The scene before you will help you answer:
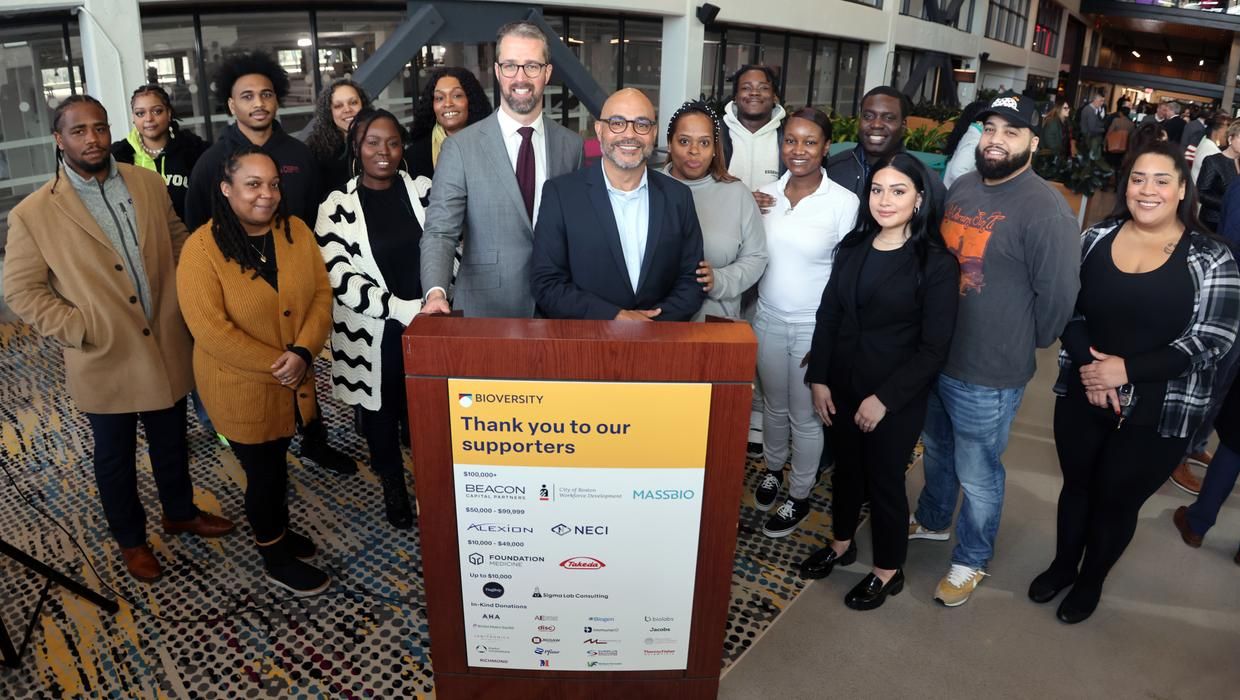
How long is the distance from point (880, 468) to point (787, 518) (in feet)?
2.36

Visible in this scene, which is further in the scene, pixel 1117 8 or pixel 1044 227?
pixel 1117 8

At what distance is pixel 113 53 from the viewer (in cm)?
584

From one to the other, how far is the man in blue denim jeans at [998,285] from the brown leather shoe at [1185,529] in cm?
119

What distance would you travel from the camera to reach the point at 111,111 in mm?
5992

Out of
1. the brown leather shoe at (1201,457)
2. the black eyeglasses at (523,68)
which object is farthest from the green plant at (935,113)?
the black eyeglasses at (523,68)

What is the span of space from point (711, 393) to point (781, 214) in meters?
1.56

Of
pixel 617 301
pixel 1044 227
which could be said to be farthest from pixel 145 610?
pixel 1044 227

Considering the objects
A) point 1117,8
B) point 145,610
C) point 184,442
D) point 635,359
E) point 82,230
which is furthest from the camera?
point 1117,8

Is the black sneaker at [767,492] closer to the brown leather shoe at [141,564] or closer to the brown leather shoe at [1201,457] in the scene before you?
the brown leather shoe at [1201,457]

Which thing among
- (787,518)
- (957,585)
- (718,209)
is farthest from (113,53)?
(957,585)

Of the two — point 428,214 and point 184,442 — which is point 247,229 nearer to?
point 428,214

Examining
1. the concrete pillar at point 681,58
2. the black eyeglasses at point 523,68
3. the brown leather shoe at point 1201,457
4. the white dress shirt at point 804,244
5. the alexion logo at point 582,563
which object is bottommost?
the brown leather shoe at point 1201,457

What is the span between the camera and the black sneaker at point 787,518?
3.34 meters

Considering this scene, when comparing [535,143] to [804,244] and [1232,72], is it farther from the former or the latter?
[1232,72]
